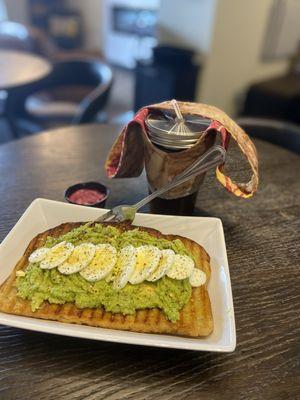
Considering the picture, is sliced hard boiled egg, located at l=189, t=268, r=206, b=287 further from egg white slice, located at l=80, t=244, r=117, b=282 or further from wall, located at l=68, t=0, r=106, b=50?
wall, located at l=68, t=0, r=106, b=50

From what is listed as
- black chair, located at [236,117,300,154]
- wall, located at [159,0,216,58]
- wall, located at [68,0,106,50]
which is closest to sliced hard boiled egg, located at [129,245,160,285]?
black chair, located at [236,117,300,154]

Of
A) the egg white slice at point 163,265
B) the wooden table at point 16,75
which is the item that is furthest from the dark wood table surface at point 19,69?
the egg white slice at point 163,265

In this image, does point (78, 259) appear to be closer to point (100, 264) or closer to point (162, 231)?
point (100, 264)

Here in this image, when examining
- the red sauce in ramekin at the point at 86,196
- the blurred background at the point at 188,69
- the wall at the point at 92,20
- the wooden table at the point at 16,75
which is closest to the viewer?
the red sauce in ramekin at the point at 86,196

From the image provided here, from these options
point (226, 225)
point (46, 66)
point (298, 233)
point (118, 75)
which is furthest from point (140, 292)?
point (118, 75)

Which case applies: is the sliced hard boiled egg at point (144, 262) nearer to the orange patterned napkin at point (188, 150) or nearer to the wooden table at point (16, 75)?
the orange patterned napkin at point (188, 150)

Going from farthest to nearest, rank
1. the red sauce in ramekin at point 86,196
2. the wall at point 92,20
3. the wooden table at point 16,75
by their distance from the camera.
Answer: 1. the wall at point 92,20
2. the wooden table at point 16,75
3. the red sauce in ramekin at point 86,196

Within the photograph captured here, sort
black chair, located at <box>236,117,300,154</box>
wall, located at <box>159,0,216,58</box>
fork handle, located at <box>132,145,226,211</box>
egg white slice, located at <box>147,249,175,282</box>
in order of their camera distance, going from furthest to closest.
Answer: wall, located at <box>159,0,216,58</box> → black chair, located at <box>236,117,300,154</box> → fork handle, located at <box>132,145,226,211</box> → egg white slice, located at <box>147,249,175,282</box>
